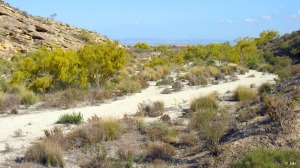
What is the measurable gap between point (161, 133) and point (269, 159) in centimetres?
443

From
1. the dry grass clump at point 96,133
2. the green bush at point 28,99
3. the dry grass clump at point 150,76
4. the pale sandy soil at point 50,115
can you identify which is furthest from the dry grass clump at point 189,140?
the dry grass clump at point 150,76

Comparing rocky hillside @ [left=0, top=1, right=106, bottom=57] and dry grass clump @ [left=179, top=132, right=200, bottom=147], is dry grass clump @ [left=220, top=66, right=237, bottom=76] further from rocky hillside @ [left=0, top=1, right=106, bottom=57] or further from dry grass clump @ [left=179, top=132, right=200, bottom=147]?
dry grass clump @ [left=179, top=132, right=200, bottom=147]

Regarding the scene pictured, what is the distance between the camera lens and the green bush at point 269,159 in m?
6.79

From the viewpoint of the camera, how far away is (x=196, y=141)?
9.91 meters

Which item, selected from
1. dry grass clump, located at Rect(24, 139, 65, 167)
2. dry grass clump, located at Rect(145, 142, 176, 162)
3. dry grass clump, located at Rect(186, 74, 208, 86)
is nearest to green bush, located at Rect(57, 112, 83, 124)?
Answer: dry grass clump, located at Rect(24, 139, 65, 167)

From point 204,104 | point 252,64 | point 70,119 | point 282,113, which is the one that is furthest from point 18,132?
point 252,64

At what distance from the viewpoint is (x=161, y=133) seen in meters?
11.0

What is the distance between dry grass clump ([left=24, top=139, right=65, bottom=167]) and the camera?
8648 millimetres

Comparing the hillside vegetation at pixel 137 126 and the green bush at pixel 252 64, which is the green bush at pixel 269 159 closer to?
the hillside vegetation at pixel 137 126

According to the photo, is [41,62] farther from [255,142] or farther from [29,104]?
[255,142]

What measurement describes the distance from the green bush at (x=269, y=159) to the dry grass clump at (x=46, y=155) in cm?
A: 405

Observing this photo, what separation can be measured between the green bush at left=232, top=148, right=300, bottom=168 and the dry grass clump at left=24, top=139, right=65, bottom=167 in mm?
4053

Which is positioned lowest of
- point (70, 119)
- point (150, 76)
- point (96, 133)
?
point (70, 119)

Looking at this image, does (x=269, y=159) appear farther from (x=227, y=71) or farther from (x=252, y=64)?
(x=252, y=64)
